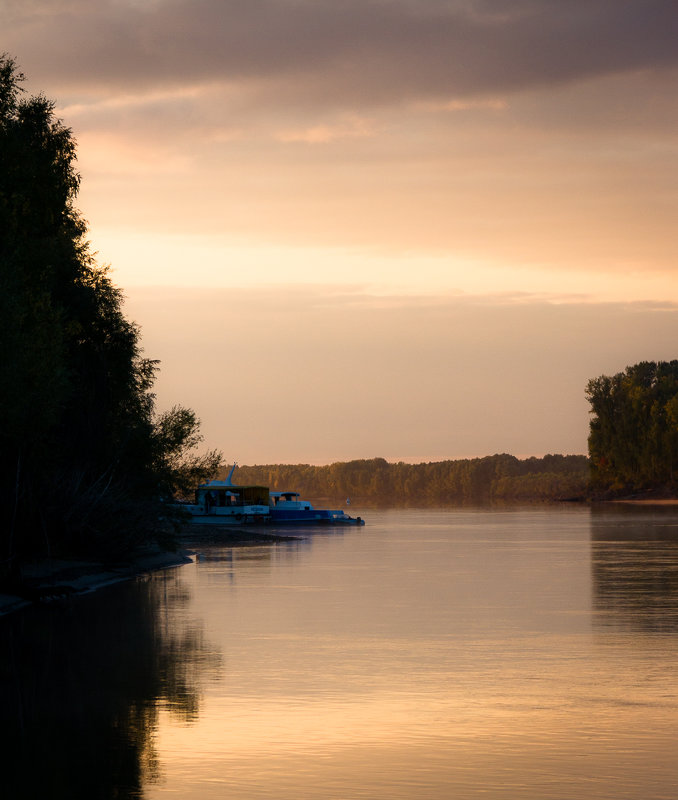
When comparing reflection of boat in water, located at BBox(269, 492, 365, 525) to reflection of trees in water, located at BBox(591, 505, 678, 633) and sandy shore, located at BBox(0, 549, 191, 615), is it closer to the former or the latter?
reflection of trees in water, located at BBox(591, 505, 678, 633)

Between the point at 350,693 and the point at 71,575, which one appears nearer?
the point at 350,693

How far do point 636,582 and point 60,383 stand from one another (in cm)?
1931

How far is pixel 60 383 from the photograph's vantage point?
Result: 122 feet

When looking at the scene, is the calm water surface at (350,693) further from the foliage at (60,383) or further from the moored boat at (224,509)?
the moored boat at (224,509)

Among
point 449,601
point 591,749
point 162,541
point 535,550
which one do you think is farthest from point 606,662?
point 535,550

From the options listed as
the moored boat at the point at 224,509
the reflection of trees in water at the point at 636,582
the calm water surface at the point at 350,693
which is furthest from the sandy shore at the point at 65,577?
the moored boat at the point at 224,509

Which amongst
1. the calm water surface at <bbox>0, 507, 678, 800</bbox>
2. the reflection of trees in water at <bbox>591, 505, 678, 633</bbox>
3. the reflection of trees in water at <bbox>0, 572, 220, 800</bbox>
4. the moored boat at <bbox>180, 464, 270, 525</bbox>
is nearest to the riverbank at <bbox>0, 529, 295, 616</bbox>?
the calm water surface at <bbox>0, 507, 678, 800</bbox>

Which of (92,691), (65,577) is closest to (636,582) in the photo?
(65,577)

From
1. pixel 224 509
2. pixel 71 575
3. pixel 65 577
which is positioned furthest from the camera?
pixel 224 509

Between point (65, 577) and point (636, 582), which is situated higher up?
point (65, 577)

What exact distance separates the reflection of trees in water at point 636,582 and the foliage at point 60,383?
16033 millimetres

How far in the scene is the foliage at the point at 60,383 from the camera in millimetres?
36531

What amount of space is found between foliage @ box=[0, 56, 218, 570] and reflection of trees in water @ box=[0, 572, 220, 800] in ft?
19.7

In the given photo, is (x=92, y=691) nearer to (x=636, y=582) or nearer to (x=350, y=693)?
(x=350, y=693)
